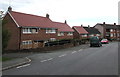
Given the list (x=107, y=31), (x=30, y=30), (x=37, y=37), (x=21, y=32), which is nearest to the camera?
(x=21, y=32)

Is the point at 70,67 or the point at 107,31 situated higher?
the point at 107,31

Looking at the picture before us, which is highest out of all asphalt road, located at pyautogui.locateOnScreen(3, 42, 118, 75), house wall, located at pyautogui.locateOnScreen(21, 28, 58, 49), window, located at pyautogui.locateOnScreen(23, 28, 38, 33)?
window, located at pyautogui.locateOnScreen(23, 28, 38, 33)

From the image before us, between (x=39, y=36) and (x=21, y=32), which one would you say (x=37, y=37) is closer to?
(x=39, y=36)

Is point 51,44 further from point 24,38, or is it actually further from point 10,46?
point 10,46

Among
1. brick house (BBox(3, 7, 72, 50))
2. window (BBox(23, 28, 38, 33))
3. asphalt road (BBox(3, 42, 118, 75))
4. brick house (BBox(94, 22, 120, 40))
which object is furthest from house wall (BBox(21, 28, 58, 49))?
brick house (BBox(94, 22, 120, 40))

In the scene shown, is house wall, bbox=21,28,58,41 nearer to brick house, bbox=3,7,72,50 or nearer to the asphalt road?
brick house, bbox=3,7,72,50

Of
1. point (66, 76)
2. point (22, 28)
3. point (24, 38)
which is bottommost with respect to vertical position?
point (66, 76)

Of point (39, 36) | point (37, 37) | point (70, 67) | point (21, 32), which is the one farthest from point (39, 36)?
point (70, 67)

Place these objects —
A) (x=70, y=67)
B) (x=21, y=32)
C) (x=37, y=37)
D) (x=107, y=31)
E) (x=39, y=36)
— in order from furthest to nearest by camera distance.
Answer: (x=107, y=31) < (x=39, y=36) < (x=37, y=37) < (x=21, y=32) < (x=70, y=67)

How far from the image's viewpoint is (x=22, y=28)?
29.3 metres

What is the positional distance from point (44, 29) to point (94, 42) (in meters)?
11.1

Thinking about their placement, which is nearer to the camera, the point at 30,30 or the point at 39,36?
the point at 30,30

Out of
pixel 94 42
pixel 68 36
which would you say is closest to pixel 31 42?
pixel 94 42

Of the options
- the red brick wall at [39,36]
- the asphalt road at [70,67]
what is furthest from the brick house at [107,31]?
the asphalt road at [70,67]
